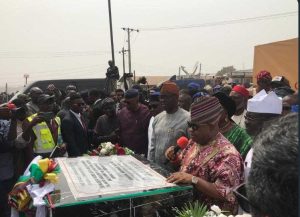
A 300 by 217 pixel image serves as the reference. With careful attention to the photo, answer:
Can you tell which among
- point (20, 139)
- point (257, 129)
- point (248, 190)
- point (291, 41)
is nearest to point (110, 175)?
point (257, 129)

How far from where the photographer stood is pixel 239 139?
3629 millimetres

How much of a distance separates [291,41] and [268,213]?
335 inches

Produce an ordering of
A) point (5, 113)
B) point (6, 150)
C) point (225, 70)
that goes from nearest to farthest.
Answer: point (6, 150)
point (5, 113)
point (225, 70)

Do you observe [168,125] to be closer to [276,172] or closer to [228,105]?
[228,105]

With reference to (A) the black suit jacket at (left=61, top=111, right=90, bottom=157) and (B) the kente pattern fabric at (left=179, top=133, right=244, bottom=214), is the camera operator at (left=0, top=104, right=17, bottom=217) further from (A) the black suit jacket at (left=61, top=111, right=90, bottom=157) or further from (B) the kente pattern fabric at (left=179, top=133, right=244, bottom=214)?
(B) the kente pattern fabric at (left=179, top=133, right=244, bottom=214)

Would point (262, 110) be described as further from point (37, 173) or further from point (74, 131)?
point (74, 131)

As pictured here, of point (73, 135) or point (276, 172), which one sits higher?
point (276, 172)

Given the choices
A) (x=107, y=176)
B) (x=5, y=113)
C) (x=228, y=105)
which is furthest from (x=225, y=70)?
(x=107, y=176)

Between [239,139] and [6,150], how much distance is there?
10.1 ft

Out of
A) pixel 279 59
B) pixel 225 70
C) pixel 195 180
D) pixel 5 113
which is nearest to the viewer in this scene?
pixel 195 180

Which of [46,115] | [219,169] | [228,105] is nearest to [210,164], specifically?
[219,169]

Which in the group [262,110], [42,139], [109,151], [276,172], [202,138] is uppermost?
[276,172]

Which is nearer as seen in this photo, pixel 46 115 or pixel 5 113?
pixel 5 113

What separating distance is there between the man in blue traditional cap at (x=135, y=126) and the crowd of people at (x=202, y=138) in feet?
0.05
